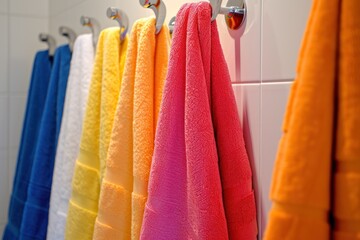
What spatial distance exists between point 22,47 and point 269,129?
1.02m

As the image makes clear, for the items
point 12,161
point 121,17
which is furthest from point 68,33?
point 12,161

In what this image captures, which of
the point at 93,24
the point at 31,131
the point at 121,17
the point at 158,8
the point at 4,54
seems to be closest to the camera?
the point at 158,8

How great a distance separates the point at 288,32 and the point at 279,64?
0.04m

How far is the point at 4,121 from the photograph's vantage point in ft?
4.19

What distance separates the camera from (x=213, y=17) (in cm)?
55

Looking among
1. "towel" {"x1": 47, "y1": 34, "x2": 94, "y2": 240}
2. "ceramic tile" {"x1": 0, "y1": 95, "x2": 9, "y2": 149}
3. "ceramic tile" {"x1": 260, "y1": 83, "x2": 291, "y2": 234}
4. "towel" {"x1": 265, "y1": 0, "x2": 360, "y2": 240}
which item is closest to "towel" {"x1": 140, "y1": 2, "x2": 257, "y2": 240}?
"ceramic tile" {"x1": 260, "y1": 83, "x2": 291, "y2": 234}

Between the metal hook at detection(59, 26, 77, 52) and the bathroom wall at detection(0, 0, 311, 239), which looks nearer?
the bathroom wall at detection(0, 0, 311, 239)

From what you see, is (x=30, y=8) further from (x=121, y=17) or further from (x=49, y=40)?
(x=121, y=17)

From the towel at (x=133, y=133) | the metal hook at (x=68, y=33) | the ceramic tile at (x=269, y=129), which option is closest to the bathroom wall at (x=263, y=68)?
the ceramic tile at (x=269, y=129)

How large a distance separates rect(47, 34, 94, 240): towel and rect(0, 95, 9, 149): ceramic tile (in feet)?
1.55

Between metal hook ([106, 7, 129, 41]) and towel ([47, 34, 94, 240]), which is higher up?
metal hook ([106, 7, 129, 41])

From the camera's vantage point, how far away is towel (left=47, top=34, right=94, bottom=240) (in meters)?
0.87

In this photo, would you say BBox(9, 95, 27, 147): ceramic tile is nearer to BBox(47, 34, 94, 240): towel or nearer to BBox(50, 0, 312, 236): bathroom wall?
BBox(47, 34, 94, 240): towel

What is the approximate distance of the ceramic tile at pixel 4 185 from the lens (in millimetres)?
1284
